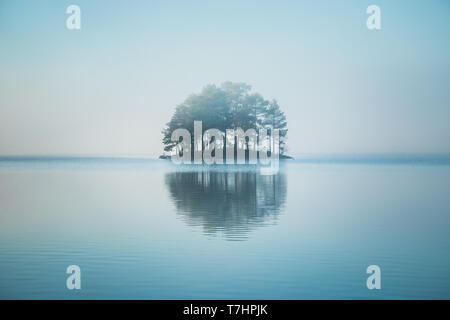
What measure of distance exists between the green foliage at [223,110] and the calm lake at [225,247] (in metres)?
31.3

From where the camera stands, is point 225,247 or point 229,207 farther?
point 229,207

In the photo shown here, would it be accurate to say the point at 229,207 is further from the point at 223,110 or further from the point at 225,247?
the point at 223,110

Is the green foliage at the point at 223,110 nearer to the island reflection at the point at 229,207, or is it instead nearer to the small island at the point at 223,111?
the small island at the point at 223,111

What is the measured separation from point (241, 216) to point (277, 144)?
38.0 m

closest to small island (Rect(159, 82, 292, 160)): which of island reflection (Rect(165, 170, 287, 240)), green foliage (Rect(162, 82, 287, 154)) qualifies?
green foliage (Rect(162, 82, 287, 154))

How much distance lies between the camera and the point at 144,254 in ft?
26.9

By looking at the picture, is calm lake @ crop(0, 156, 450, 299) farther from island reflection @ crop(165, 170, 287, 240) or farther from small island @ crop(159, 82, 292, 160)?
small island @ crop(159, 82, 292, 160)

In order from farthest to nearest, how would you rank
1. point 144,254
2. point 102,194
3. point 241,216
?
1. point 102,194
2. point 241,216
3. point 144,254

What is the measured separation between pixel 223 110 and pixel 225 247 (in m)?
38.6

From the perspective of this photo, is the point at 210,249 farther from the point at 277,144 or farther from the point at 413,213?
the point at 277,144

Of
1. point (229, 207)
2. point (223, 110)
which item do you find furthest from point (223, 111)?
point (229, 207)

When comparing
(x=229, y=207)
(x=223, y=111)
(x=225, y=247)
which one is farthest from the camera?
(x=223, y=111)

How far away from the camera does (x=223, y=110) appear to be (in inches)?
1828
